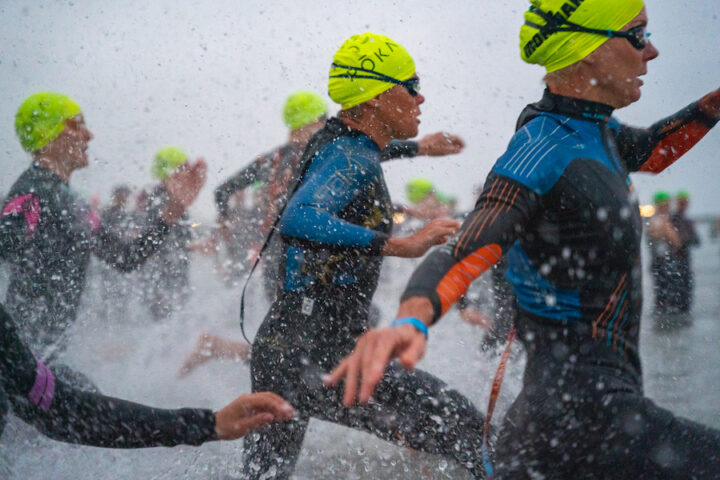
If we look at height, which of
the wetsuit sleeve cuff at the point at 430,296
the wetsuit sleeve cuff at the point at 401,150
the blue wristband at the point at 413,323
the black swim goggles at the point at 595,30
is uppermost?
the black swim goggles at the point at 595,30

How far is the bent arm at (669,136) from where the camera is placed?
262cm

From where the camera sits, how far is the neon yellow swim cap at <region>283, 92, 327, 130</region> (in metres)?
5.55

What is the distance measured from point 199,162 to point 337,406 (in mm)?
2018

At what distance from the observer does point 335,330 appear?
2.64m

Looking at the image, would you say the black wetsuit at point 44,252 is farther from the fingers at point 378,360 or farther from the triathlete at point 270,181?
the fingers at point 378,360

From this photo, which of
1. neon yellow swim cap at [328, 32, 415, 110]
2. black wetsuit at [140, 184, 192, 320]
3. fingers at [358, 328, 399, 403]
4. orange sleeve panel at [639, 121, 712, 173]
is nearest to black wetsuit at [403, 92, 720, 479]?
fingers at [358, 328, 399, 403]

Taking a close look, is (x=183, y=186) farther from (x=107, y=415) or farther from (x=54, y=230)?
(x=107, y=415)

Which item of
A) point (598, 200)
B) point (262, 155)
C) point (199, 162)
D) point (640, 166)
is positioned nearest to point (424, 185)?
point (262, 155)

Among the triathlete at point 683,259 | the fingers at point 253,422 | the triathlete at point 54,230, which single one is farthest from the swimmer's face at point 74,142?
the triathlete at point 683,259

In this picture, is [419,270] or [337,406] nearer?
[419,270]

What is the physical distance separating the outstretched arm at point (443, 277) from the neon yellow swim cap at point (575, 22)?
628 millimetres

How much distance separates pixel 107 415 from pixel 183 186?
6.92ft

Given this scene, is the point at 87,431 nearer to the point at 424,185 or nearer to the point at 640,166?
the point at 640,166

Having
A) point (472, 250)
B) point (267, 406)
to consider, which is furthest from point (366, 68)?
point (267, 406)
